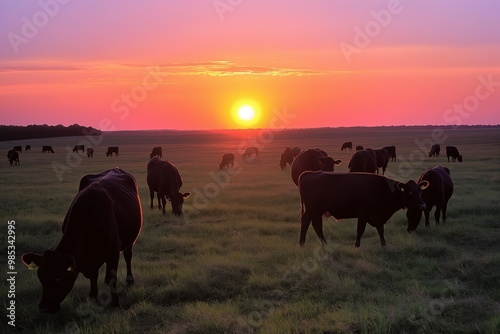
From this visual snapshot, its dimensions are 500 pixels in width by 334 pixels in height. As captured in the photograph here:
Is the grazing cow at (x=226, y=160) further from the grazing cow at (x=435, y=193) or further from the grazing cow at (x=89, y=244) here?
the grazing cow at (x=89, y=244)

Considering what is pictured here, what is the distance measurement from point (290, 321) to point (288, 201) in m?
11.5

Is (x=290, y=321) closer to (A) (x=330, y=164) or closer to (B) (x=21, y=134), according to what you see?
(A) (x=330, y=164)

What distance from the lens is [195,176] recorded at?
1150 inches

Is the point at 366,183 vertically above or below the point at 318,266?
above

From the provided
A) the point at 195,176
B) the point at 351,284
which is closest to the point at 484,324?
the point at 351,284

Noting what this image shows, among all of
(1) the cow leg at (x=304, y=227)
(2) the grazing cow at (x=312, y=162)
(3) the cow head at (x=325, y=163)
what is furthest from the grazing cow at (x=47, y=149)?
(1) the cow leg at (x=304, y=227)

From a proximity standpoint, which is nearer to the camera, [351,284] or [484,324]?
[484,324]

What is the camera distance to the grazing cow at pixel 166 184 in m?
14.8

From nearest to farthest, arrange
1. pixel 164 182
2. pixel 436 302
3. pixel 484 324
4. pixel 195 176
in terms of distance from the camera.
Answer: pixel 484 324
pixel 436 302
pixel 164 182
pixel 195 176

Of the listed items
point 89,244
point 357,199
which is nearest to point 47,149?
point 357,199

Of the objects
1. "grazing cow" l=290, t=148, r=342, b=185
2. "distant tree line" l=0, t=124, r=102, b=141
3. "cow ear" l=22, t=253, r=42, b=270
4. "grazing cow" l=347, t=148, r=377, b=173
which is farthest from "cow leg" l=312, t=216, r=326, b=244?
"distant tree line" l=0, t=124, r=102, b=141

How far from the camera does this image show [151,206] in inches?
650

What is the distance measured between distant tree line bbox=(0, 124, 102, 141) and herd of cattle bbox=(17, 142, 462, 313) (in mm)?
120981

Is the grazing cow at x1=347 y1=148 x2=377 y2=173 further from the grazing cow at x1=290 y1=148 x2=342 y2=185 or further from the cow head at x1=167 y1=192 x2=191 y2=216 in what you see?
the cow head at x1=167 y1=192 x2=191 y2=216
